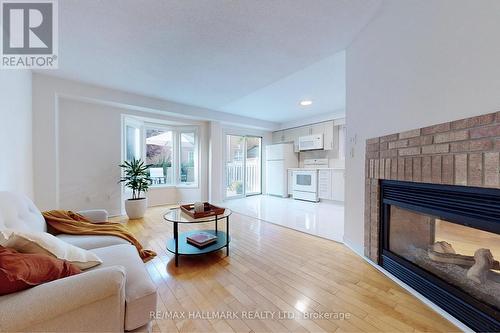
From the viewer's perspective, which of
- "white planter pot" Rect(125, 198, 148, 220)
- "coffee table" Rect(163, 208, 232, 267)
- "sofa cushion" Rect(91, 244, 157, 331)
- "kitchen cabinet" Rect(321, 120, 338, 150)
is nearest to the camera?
"sofa cushion" Rect(91, 244, 157, 331)

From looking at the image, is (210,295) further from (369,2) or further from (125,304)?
(369,2)

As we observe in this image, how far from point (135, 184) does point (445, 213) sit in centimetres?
429

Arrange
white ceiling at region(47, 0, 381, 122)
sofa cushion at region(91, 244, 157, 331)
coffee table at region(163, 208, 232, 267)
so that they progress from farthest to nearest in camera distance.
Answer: coffee table at region(163, 208, 232, 267)
white ceiling at region(47, 0, 381, 122)
sofa cushion at region(91, 244, 157, 331)

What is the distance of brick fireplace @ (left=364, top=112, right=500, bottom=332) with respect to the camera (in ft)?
3.70

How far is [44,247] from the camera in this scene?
1036 mm

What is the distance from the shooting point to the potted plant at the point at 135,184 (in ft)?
12.0

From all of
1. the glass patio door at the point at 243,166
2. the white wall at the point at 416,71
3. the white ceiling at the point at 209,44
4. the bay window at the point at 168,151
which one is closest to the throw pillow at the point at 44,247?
the white ceiling at the point at 209,44

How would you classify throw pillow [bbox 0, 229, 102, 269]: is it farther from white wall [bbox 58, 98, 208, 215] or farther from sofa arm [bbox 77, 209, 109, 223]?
white wall [bbox 58, 98, 208, 215]

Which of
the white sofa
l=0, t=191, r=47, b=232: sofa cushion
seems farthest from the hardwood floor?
l=0, t=191, r=47, b=232: sofa cushion

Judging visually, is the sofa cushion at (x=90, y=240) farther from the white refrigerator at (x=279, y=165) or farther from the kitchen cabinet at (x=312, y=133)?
the kitchen cabinet at (x=312, y=133)

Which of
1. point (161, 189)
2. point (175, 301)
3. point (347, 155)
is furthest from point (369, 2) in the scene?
point (161, 189)

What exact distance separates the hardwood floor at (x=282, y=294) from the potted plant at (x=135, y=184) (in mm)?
1457

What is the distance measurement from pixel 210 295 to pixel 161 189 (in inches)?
150

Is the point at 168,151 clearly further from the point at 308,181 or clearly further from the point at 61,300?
the point at 61,300
